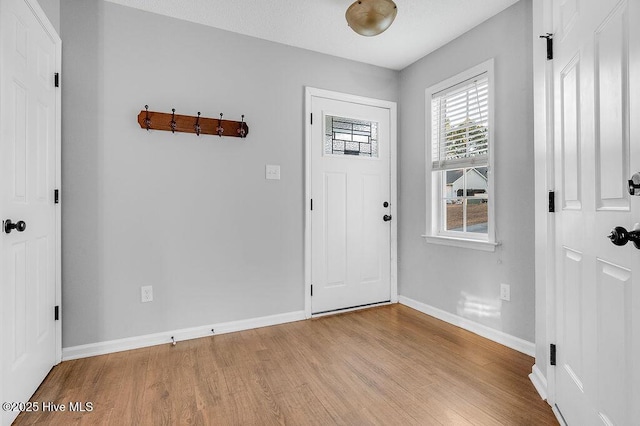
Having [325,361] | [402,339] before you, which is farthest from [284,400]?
[402,339]

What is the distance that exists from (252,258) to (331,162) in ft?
3.94

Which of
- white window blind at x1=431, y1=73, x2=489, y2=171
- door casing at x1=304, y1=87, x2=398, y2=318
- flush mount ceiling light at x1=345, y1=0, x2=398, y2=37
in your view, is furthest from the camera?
door casing at x1=304, y1=87, x2=398, y2=318

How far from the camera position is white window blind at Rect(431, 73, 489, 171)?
2.71 meters

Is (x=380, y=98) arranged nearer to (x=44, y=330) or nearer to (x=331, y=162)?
(x=331, y=162)

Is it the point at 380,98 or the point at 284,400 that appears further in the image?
the point at 380,98

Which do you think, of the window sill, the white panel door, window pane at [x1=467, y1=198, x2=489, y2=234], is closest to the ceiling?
the white panel door

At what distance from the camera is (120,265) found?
7.91ft

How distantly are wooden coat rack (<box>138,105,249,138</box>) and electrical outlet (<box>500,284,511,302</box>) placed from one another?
239 cm

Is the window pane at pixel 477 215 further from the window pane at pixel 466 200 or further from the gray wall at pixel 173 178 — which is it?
the gray wall at pixel 173 178

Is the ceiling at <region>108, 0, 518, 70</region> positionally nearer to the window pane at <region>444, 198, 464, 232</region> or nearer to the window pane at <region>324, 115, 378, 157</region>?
the window pane at <region>324, 115, 378, 157</region>

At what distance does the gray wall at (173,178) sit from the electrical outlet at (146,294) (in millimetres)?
41

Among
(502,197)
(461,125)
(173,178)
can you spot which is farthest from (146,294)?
(461,125)

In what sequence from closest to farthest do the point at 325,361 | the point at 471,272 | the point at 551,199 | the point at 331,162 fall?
the point at 551,199, the point at 325,361, the point at 471,272, the point at 331,162

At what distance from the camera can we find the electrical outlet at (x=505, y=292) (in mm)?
2454
